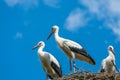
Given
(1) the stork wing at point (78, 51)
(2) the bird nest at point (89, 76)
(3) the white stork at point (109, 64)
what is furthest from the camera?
(1) the stork wing at point (78, 51)

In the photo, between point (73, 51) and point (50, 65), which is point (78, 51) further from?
point (50, 65)

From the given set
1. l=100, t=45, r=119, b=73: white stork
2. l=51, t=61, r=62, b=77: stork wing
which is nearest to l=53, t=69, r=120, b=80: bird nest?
l=100, t=45, r=119, b=73: white stork

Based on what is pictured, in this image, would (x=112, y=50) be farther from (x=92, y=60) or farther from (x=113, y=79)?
(x=113, y=79)

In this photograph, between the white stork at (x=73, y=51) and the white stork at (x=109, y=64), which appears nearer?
the white stork at (x=109, y=64)

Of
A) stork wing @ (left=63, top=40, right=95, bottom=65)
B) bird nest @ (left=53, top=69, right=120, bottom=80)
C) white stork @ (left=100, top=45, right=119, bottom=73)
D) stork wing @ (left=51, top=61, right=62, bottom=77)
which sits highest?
stork wing @ (left=63, top=40, right=95, bottom=65)

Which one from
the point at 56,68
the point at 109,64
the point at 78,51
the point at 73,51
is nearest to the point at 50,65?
the point at 56,68

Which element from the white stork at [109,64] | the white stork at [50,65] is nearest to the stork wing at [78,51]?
the white stork at [109,64]

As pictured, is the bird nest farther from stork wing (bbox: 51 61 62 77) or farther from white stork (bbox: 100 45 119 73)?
stork wing (bbox: 51 61 62 77)

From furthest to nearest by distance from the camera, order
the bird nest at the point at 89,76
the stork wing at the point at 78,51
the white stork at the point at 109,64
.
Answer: the stork wing at the point at 78,51 → the white stork at the point at 109,64 → the bird nest at the point at 89,76

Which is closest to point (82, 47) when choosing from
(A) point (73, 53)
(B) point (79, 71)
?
(A) point (73, 53)

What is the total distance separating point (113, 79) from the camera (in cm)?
1375

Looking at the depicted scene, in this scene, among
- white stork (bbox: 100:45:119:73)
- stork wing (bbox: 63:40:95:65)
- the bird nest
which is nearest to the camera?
the bird nest

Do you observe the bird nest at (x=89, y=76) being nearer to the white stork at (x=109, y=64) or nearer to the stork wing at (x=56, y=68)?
the white stork at (x=109, y=64)

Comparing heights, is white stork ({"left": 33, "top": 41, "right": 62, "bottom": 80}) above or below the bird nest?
above
